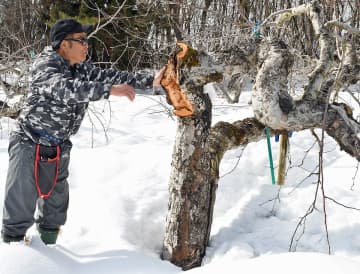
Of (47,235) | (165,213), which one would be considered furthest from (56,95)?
(165,213)

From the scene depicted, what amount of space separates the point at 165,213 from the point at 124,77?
1.12m

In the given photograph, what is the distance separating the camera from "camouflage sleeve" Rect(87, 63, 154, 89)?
2369 mm

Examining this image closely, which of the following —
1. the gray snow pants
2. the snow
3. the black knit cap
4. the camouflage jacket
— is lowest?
the snow

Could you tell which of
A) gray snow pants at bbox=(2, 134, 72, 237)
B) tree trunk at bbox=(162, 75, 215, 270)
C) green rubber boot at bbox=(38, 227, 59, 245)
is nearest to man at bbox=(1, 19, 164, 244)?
gray snow pants at bbox=(2, 134, 72, 237)

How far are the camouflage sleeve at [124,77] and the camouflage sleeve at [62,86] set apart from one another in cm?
29

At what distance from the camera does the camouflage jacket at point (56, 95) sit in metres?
1.98

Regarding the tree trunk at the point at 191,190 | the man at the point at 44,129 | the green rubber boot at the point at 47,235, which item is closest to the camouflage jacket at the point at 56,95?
the man at the point at 44,129

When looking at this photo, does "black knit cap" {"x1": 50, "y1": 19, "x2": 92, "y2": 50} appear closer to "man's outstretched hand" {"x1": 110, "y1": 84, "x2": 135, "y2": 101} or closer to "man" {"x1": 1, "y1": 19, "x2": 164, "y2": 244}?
"man" {"x1": 1, "y1": 19, "x2": 164, "y2": 244}

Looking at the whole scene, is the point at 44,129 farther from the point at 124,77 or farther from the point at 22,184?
the point at 124,77

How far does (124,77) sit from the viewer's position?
2471 mm

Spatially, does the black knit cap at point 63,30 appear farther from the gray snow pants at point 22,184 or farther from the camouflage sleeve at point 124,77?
the gray snow pants at point 22,184

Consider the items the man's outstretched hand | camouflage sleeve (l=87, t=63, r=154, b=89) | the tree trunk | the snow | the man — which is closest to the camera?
the man's outstretched hand

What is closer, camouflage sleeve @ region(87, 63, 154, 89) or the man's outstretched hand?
the man's outstretched hand

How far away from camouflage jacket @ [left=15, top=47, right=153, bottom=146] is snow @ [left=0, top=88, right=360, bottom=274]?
1.84 feet
